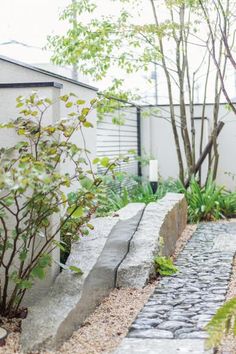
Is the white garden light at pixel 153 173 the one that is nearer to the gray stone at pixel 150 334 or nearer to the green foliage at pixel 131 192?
the green foliage at pixel 131 192

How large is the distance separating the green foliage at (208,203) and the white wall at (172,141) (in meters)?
2.14

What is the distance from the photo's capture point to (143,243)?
455cm

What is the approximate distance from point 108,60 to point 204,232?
3.04 metres

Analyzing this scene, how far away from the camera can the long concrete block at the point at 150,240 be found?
164 inches

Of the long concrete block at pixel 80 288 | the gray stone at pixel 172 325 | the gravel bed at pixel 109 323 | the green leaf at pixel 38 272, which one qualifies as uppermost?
the green leaf at pixel 38 272

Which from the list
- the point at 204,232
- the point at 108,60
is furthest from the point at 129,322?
the point at 108,60

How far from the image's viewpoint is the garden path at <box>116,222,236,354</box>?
2855 mm

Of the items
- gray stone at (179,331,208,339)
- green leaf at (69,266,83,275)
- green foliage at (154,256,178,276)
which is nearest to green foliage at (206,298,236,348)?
gray stone at (179,331,208,339)

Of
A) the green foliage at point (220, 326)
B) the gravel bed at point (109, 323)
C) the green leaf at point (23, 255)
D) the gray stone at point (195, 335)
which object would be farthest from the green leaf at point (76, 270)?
the green foliage at point (220, 326)

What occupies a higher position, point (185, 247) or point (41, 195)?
point (41, 195)

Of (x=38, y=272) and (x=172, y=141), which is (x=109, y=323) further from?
(x=172, y=141)

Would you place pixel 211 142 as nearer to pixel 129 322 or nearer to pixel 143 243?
pixel 143 243

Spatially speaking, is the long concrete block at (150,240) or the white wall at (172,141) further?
the white wall at (172,141)

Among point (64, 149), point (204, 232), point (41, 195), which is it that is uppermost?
point (64, 149)
